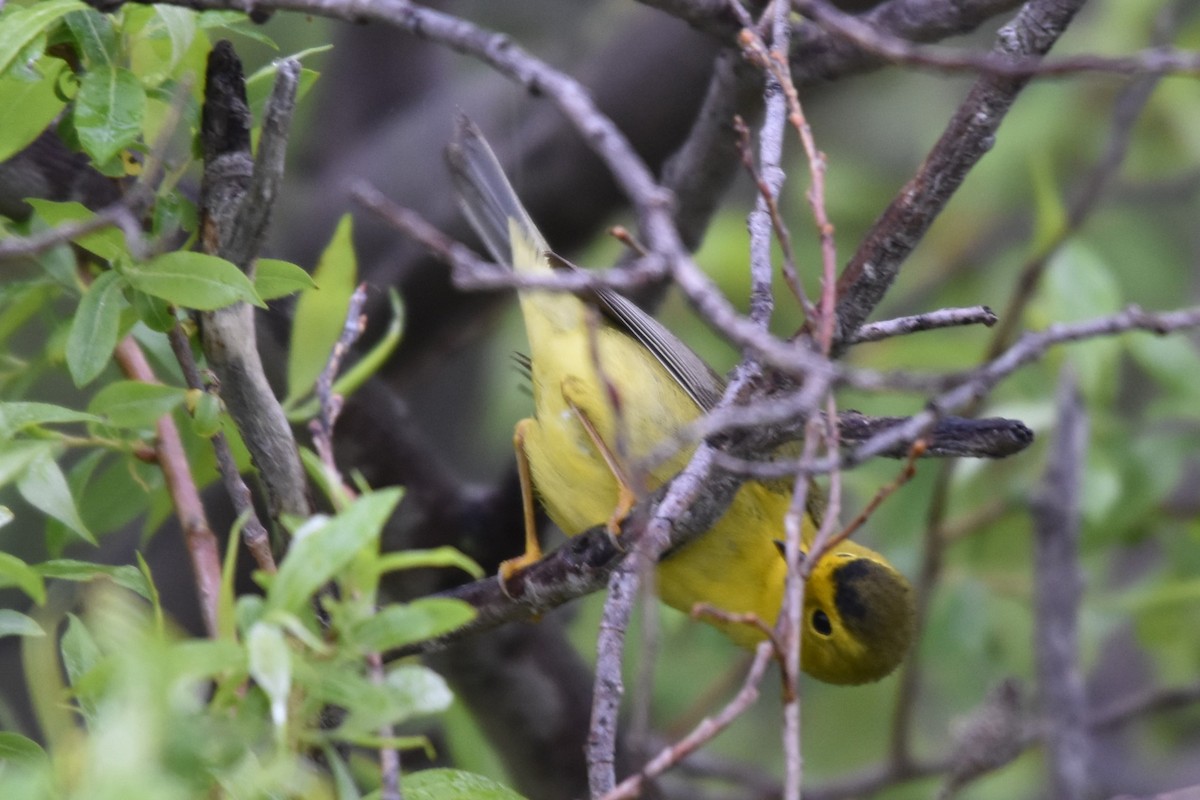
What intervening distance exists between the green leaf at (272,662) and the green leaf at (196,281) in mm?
686

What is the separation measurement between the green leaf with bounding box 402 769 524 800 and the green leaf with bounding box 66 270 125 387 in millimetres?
821

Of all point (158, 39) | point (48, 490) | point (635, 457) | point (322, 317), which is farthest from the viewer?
point (635, 457)

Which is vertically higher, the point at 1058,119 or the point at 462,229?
the point at 1058,119

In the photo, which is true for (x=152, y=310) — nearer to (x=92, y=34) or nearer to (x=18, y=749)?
(x=92, y=34)

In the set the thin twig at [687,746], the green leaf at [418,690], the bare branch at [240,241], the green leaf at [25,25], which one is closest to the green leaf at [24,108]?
the green leaf at [25,25]

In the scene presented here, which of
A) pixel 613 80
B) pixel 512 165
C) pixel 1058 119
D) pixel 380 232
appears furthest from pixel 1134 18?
pixel 380 232

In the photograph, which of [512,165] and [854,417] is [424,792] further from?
[512,165]

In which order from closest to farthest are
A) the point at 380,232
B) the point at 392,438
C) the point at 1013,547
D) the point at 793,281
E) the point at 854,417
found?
the point at 793,281 < the point at 854,417 < the point at 392,438 < the point at 1013,547 < the point at 380,232

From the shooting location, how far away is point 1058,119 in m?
6.06

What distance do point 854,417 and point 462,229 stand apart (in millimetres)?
3121

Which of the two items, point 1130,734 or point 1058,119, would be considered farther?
point 1130,734

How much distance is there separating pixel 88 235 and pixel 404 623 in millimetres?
898

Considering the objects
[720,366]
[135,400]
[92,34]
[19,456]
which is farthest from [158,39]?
[720,366]

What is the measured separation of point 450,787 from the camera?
6.55 feet
